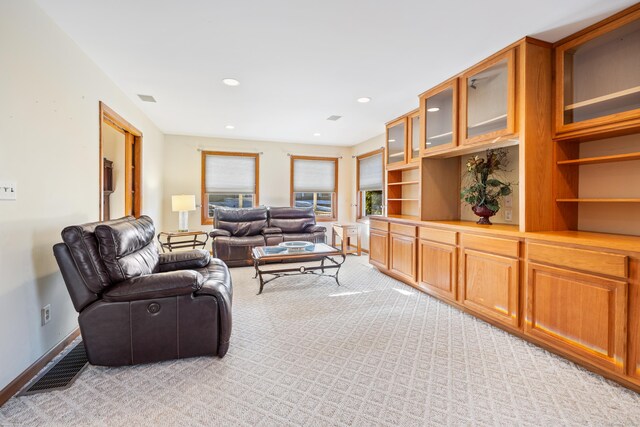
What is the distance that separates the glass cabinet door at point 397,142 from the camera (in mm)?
4414

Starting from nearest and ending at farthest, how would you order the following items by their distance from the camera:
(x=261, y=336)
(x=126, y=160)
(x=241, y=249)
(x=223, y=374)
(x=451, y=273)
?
(x=223, y=374)
(x=261, y=336)
(x=451, y=273)
(x=126, y=160)
(x=241, y=249)

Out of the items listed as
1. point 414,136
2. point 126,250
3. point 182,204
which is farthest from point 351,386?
point 182,204

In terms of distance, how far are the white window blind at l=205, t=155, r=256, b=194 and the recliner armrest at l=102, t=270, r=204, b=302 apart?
14.9 ft

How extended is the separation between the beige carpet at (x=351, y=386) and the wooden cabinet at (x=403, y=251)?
1.12 m

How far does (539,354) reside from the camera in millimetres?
2260

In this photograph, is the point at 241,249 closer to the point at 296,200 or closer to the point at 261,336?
the point at 296,200

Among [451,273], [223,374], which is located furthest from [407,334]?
[223,374]

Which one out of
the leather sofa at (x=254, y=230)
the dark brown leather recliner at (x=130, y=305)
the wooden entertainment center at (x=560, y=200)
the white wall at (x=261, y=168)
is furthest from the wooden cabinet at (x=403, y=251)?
the white wall at (x=261, y=168)

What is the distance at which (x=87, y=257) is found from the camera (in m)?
1.93

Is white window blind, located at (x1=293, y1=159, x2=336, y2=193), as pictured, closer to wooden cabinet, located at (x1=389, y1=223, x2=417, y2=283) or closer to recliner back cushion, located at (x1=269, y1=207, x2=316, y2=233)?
recliner back cushion, located at (x1=269, y1=207, x2=316, y2=233)

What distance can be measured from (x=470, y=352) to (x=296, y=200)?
5.20m

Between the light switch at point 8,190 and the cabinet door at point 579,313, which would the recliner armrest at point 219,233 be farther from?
the cabinet door at point 579,313

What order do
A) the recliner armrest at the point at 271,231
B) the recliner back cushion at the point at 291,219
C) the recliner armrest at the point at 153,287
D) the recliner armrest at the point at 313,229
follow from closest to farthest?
the recliner armrest at the point at 153,287 → the recliner armrest at the point at 271,231 → the recliner armrest at the point at 313,229 → the recliner back cushion at the point at 291,219

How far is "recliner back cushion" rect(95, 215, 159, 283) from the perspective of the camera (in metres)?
2.01
